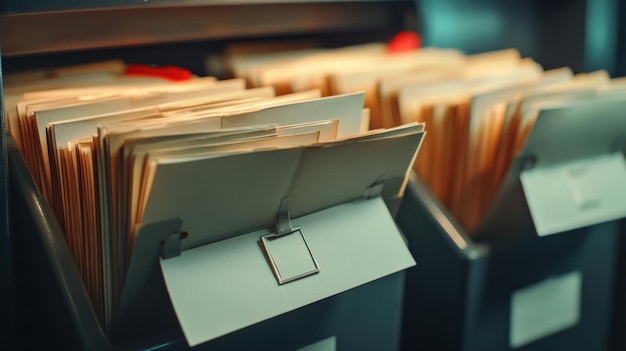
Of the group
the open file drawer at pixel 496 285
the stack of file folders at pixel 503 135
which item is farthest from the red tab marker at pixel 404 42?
the open file drawer at pixel 496 285

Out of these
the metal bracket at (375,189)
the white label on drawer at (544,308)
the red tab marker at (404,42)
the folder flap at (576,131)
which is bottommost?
the white label on drawer at (544,308)

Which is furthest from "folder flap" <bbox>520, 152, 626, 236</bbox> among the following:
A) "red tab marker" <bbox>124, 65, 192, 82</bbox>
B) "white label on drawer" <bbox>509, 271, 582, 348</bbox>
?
"red tab marker" <bbox>124, 65, 192, 82</bbox>

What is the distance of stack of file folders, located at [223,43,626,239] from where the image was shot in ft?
2.86

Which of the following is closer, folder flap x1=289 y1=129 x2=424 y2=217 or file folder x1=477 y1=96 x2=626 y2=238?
folder flap x1=289 y1=129 x2=424 y2=217

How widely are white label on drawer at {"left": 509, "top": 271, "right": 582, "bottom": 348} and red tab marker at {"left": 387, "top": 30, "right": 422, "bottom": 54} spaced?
510mm

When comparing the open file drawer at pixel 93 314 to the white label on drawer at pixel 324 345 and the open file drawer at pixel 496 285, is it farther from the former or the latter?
the open file drawer at pixel 496 285

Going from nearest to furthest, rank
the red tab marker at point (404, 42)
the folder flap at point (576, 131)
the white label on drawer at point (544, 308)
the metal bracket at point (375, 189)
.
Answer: the metal bracket at point (375, 189) → the folder flap at point (576, 131) → the white label on drawer at point (544, 308) → the red tab marker at point (404, 42)

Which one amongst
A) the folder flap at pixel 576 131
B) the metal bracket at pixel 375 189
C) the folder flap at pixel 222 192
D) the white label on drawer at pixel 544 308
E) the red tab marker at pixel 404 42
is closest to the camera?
the folder flap at pixel 222 192

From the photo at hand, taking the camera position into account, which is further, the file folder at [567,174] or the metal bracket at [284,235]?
the file folder at [567,174]

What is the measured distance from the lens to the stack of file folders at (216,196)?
1.89 ft

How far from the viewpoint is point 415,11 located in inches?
50.3

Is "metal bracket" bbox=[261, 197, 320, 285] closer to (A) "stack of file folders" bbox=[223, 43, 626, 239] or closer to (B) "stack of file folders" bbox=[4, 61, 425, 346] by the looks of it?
(B) "stack of file folders" bbox=[4, 61, 425, 346]

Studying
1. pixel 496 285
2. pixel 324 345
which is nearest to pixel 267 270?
pixel 324 345

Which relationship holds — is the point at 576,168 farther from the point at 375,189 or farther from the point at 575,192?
the point at 375,189
